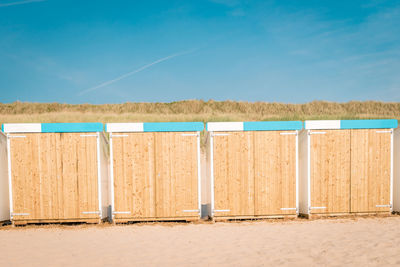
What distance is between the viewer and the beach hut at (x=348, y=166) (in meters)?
7.01

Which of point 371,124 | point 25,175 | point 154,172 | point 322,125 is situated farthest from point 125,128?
point 371,124

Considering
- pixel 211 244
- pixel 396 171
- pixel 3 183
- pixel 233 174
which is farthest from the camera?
pixel 396 171

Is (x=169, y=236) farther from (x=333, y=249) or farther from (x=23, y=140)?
(x=23, y=140)

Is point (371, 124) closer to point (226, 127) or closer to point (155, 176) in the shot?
point (226, 127)

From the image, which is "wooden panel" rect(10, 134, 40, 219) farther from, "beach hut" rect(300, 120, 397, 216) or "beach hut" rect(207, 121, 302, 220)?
"beach hut" rect(300, 120, 397, 216)

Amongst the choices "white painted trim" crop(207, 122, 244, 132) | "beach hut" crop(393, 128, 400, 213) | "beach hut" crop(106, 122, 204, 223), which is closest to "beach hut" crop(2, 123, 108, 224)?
"beach hut" crop(106, 122, 204, 223)

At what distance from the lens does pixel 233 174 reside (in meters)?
6.89

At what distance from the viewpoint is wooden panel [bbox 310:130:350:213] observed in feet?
23.0

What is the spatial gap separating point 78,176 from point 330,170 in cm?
575

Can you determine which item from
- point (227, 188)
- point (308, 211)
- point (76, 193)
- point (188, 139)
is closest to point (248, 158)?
point (227, 188)

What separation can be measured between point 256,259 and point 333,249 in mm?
1453

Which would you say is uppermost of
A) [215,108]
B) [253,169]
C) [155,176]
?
[215,108]

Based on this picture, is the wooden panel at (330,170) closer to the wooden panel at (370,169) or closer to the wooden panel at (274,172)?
the wooden panel at (370,169)

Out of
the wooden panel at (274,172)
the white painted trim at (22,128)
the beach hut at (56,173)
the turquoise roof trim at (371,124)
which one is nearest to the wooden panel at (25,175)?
the beach hut at (56,173)
